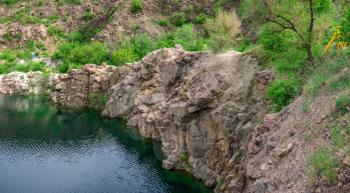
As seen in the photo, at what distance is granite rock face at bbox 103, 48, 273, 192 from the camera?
34.2 meters

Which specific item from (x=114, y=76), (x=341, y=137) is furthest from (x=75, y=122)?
(x=341, y=137)

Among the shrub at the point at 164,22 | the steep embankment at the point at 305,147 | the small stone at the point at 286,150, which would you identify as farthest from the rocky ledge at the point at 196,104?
the shrub at the point at 164,22

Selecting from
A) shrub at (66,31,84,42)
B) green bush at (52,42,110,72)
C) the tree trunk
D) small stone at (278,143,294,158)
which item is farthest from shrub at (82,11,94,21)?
small stone at (278,143,294,158)

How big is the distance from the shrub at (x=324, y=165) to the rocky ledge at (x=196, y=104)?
8179 millimetres

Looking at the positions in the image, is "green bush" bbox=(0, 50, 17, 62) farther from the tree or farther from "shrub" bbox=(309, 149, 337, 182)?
"shrub" bbox=(309, 149, 337, 182)

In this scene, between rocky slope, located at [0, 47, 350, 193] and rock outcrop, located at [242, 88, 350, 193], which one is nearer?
rock outcrop, located at [242, 88, 350, 193]

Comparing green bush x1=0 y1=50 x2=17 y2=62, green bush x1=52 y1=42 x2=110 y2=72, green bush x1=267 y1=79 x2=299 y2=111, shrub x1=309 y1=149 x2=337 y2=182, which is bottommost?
green bush x1=0 y1=50 x2=17 y2=62

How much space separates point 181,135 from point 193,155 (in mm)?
3052

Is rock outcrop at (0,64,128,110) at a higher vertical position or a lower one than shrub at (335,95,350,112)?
lower

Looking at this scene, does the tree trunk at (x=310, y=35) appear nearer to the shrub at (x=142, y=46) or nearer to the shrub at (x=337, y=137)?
the shrub at (x=337, y=137)

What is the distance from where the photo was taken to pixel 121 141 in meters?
50.3

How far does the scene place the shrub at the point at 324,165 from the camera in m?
18.5

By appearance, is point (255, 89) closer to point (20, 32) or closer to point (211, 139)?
point (211, 139)

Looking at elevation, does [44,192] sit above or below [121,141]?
above
